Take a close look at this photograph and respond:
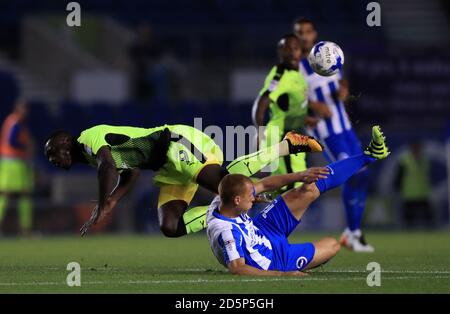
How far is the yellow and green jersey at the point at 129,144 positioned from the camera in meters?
10.5

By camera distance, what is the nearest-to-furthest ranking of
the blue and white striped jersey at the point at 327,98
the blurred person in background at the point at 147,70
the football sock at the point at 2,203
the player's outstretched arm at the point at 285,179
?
the player's outstretched arm at the point at 285,179 < the blue and white striped jersey at the point at 327,98 < the football sock at the point at 2,203 < the blurred person in background at the point at 147,70

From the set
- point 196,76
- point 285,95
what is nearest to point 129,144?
point 285,95

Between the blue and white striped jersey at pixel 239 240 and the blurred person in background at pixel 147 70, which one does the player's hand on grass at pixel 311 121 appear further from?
the blurred person in background at pixel 147 70

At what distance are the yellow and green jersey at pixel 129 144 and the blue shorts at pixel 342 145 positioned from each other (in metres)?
3.84

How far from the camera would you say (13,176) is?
20.0m

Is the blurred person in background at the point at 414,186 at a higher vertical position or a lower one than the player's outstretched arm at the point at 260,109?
lower

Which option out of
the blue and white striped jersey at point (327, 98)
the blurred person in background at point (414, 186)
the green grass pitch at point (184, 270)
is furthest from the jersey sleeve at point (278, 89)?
the blurred person in background at point (414, 186)

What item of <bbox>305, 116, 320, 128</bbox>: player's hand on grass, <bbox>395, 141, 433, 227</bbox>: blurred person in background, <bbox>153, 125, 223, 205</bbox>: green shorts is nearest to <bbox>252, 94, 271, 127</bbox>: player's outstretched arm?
<bbox>305, 116, 320, 128</bbox>: player's hand on grass

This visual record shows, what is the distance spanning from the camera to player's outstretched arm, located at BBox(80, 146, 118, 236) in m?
10.1

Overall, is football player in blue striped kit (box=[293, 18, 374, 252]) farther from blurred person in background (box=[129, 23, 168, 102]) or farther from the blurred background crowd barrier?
blurred person in background (box=[129, 23, 168, 102])

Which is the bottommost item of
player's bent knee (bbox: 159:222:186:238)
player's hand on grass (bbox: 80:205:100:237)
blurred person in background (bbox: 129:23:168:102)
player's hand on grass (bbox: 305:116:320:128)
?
player's bent knee (bbox: 159:222:186:238)

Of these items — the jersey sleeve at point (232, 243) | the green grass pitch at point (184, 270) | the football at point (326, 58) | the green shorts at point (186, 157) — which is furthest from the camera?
the football at point (326, 58)

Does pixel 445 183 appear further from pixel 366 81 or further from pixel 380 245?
pixel 380 245

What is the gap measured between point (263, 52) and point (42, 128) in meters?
5.18
